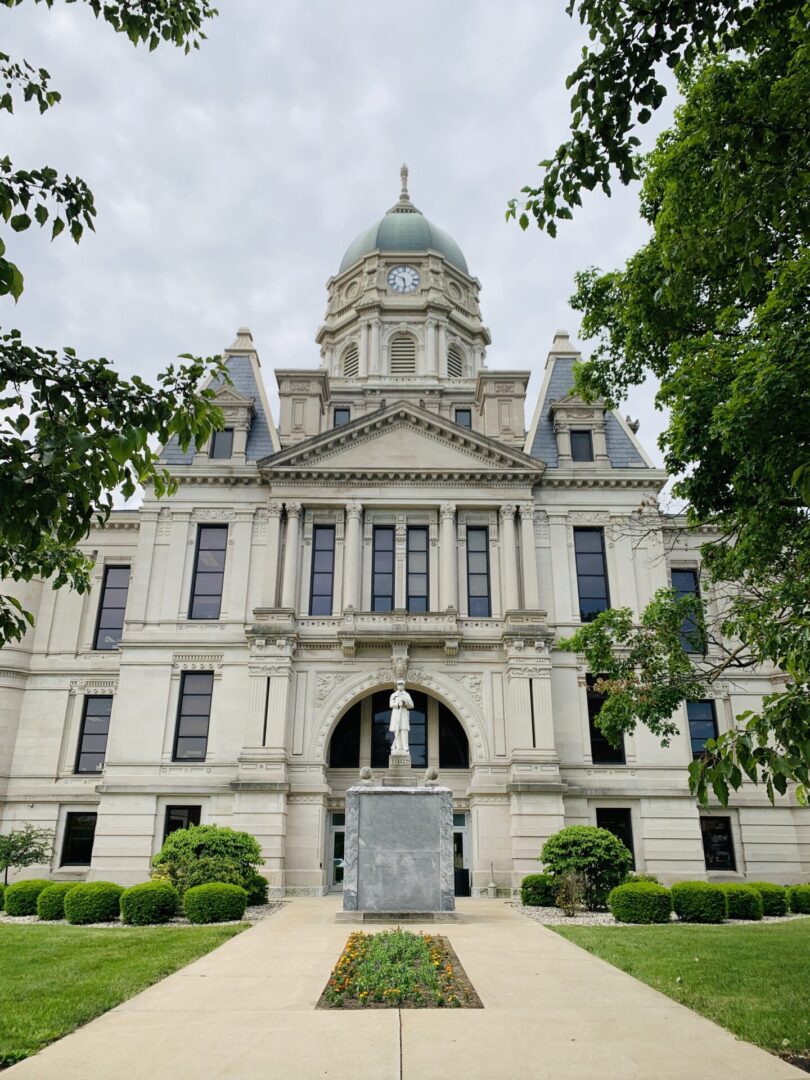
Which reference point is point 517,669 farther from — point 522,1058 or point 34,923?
point 522,1058

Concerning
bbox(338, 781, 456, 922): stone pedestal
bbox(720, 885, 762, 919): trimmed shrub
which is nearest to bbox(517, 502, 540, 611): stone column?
bbox(720, 885, 762, 919): trimmed shrub

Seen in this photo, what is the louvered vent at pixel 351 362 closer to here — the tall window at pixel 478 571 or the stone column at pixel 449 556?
the stone column at pixel 449 556

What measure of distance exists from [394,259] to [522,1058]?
46231 mm

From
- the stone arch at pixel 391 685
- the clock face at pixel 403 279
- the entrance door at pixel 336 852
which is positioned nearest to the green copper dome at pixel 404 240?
the clock face at pixel 403 279

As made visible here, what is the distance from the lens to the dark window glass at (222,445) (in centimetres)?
3600

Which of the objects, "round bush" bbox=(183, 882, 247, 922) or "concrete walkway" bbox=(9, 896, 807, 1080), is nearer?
"concrete walkway" bbox=(9, 896, 807, 1080)

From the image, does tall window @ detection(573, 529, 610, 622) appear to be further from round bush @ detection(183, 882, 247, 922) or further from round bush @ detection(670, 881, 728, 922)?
round bush @ detection(183, 882, 247, 922)

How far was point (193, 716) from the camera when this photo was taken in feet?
105

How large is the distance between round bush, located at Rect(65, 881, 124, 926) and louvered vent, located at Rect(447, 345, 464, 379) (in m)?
33.1

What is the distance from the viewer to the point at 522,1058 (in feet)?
25.2

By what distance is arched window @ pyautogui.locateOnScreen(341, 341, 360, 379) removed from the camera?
46659 millimetres

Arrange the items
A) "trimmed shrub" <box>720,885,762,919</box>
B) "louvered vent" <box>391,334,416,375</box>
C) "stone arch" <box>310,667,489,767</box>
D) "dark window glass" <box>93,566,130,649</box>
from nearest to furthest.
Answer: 1. "trimmed shrub" <box>720,885,762,919</box>
2. "stone arch" <box>310,667,489,767</box>
3. "dark window glass" <box>93,566,130,649</box>
4. "louvered vent" <box>391,334,416,375</box>

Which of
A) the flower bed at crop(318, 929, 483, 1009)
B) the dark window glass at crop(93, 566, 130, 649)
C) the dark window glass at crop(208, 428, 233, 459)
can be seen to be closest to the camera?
the flower bed at crop(318, 929, 483, 1009)

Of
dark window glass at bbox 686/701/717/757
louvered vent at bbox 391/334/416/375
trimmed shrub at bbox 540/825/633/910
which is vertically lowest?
trimmed shrub at bbox 540/825/633/910
